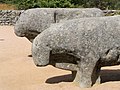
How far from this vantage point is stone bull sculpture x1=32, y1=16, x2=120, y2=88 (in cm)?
664

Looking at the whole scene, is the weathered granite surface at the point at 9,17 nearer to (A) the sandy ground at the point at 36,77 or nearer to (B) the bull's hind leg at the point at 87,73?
(A) the sandy ground at the point at 36,77

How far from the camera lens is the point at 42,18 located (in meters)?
10.6

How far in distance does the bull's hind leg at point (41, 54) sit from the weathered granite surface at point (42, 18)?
377cm

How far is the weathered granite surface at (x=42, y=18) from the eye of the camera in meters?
10.5

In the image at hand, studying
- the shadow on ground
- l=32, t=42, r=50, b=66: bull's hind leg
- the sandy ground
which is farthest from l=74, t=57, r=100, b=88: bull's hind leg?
l=32, t=42, r=50, b=66: bull's hind leg

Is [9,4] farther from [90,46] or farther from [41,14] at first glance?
[90,46]

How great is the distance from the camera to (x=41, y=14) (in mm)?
10672

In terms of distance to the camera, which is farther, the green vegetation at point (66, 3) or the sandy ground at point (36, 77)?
the green vegetation at point (66, 3)

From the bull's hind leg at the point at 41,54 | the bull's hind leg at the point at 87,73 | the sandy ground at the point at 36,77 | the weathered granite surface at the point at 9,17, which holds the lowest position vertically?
the weathered granite surface at the point at 9,17

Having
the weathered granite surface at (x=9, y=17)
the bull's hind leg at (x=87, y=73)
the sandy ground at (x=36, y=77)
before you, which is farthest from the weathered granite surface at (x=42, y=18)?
the weathered granite surface at (x=9, y=17)

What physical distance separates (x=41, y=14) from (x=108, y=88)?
4.60m

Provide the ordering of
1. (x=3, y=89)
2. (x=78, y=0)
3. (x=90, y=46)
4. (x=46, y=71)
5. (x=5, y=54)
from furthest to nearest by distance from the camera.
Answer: (x=78, y=0) < (x=5, y=54) < (x=46, y=71) < (x=3, y=89) < (x=90, y=46)

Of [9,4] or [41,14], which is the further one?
[9,4]

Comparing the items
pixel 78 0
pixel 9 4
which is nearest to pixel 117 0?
pixel 78 0
